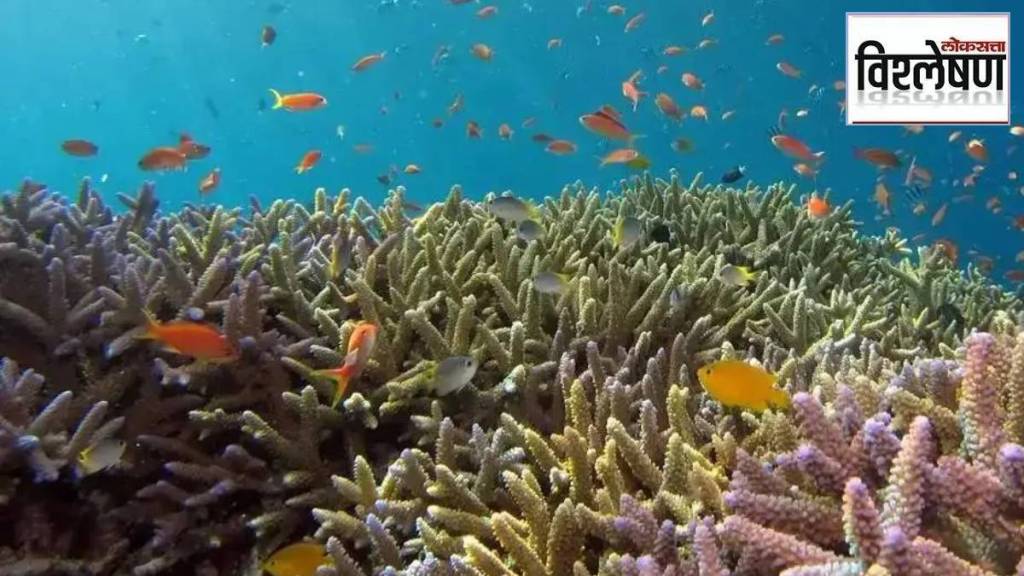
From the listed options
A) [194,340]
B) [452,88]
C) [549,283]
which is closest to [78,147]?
[194,340]

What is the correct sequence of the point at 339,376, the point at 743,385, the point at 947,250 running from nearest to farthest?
the point at 743,385
the point at 339,376
the point at 947,250

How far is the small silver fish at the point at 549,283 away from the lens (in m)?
4.11

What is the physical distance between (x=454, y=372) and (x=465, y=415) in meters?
0.33

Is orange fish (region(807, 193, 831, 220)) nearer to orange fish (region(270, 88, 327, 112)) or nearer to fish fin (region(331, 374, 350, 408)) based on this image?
fish fin (region(331, 374, 350, 408))

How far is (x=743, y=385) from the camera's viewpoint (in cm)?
288

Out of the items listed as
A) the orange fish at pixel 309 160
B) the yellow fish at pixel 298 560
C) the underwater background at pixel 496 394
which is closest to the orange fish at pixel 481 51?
the orange fish at pixel 309 160

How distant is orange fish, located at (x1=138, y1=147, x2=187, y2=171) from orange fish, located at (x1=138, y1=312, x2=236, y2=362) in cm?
466

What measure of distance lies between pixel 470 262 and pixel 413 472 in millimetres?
1743

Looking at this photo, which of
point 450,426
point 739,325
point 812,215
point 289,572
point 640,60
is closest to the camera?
point 289,572

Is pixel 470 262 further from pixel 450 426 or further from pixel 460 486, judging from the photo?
pixel 460 486

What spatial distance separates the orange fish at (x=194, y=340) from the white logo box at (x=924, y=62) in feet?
30.5

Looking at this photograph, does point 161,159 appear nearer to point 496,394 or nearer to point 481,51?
point 496,394

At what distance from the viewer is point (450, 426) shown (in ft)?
10.5

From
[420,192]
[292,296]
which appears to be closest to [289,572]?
[292,296]
